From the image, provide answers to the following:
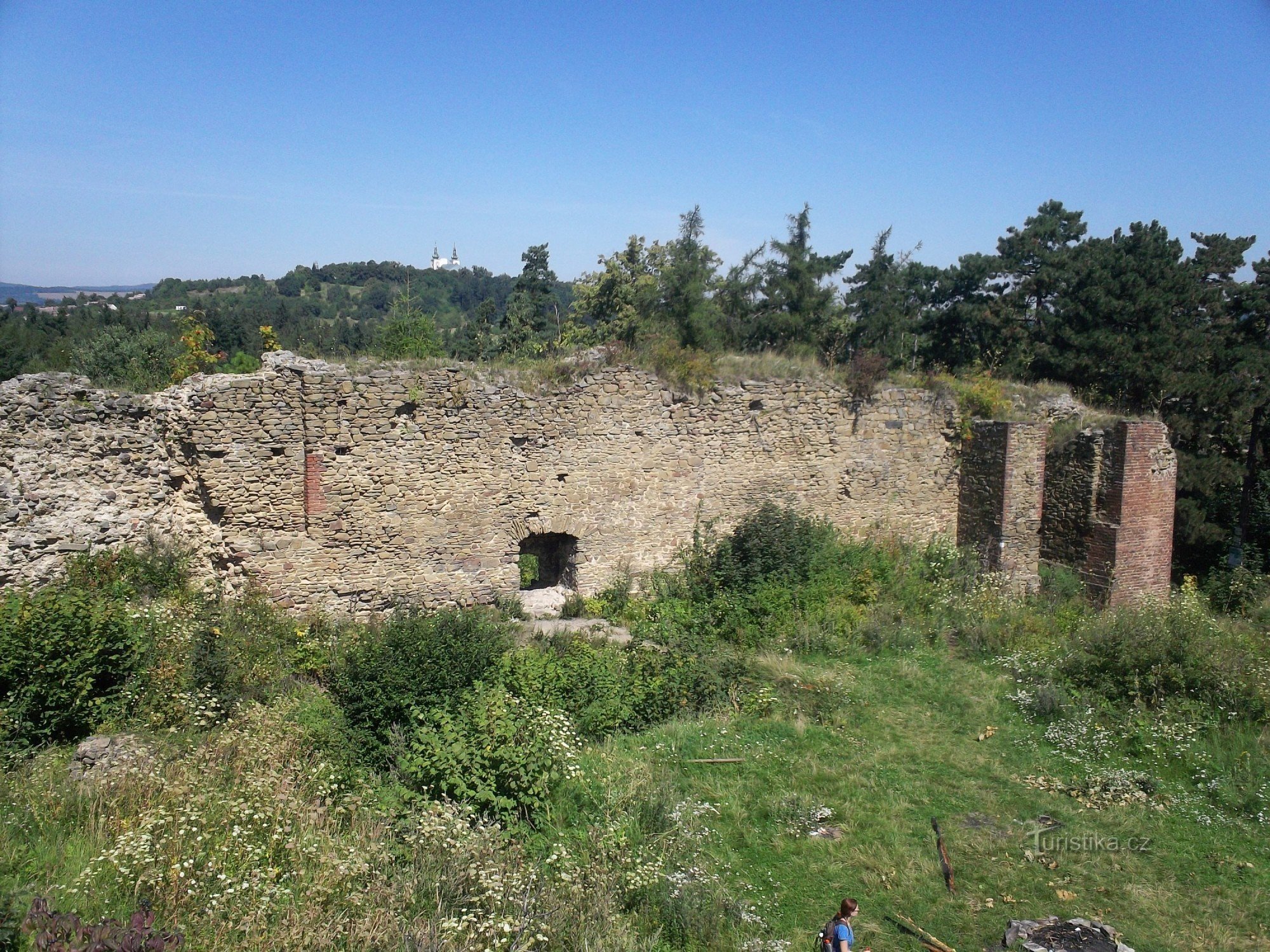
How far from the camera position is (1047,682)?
8.18 meters

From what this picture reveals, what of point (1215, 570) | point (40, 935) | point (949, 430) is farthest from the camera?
point (1215, 570)

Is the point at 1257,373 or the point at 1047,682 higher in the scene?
Result: the point at 1257,373

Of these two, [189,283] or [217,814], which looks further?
[189,283]

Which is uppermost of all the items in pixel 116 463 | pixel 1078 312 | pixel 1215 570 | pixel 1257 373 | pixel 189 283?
pixel 189 283

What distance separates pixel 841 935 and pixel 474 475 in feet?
21.8

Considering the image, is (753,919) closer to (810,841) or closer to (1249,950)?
(810,841)

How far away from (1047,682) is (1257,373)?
17.7 meters

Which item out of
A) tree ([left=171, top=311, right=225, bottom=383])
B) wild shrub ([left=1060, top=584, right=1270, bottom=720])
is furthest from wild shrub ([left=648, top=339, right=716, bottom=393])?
tree ([left=171, top=311, right=225, bottom=383])

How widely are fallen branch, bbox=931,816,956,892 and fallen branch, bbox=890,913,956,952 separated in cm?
46

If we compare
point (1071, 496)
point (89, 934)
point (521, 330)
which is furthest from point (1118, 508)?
point (89, 934)

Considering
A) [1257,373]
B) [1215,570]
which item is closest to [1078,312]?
[1257,373]

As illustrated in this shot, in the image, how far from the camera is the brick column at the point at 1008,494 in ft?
39.1

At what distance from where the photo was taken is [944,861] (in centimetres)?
539

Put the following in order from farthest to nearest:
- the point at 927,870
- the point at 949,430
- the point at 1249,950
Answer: the point at 949,430 → the point at 927,870 → the point at 1249,950
